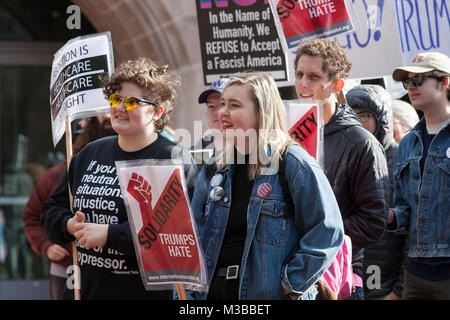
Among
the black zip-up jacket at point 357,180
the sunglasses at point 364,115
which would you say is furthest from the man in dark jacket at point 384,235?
the black zip-up jacket at point 357,180

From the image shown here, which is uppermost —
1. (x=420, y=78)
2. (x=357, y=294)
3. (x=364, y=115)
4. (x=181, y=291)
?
(x=420, y=78)

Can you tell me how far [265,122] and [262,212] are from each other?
0.36m

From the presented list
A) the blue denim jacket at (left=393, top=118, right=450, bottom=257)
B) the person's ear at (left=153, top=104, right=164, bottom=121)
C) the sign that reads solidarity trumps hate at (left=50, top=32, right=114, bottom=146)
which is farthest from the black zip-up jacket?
the sign that reads solidarity trumps hate at (left=50, top=32, right=114, bottom=146)

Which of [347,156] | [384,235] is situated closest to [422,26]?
[384,235]

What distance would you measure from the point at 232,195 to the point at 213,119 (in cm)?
139

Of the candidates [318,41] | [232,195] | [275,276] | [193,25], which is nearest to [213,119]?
[318,41]

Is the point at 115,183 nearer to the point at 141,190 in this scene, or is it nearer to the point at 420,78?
the point at 141,190

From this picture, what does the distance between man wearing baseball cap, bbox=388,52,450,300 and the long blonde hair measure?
1.14m

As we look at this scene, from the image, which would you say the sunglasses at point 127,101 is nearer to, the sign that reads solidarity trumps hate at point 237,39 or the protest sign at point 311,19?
the protest sign at point 311,19

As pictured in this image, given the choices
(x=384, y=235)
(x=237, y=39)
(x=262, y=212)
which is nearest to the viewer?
(x=262, y=212)

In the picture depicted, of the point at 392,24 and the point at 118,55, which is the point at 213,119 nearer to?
the point at 392,24

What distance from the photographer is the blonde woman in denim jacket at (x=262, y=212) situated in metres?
3.12

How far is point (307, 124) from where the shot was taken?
3877 mm

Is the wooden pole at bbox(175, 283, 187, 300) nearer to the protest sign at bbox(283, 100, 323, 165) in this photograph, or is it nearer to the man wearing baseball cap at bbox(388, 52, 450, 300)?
the protest sign at bbox(283, 100, 323, 165)
